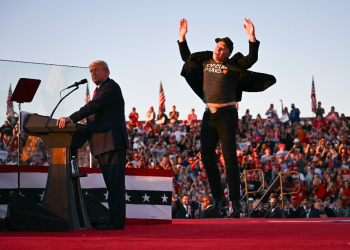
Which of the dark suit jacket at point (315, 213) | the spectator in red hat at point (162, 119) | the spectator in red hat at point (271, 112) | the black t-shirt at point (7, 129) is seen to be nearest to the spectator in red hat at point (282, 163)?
the dark suit jacket at point (315, 213)

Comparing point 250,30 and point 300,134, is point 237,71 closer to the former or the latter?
point 250,30

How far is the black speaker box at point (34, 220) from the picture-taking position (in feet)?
17.4

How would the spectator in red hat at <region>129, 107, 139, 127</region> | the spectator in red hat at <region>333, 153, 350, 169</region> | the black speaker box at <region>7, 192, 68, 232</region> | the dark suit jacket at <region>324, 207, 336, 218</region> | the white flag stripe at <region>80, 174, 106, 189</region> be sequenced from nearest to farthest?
the black speaker box at <region>7, 192, 68, 232</region> → the white flag stripe at <region>80, 174, 106, 189</region> → the dark suit jacket at <region>324, 207, 336, 218</region> → the spectator in red hat at <region>333, 153, 350, 169</region> → the spectator in red hat at <region>129, 107, 139, 127</region>

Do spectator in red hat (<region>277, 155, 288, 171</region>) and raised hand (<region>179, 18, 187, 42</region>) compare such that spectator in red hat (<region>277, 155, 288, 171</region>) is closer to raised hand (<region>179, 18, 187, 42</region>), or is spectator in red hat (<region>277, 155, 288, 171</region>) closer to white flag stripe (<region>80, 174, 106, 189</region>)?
white flag stripe (<region>80, 174, 106, 189</region>)

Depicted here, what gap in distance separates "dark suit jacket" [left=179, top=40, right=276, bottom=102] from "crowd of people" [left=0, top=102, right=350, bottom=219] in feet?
9.09

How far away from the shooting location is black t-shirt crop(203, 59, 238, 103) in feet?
18.1

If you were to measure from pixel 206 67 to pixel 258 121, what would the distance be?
1572cm

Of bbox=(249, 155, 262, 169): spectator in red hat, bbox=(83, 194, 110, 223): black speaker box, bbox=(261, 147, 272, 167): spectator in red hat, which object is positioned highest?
bbox=(261, 147, 272, 167): spectator in red hat

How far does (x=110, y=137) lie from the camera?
5.57 metres

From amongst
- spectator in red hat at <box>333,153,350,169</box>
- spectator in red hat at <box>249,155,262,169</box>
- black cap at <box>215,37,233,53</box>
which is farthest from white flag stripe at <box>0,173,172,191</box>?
spectator in red hat at <box>333,153,350,169</box>

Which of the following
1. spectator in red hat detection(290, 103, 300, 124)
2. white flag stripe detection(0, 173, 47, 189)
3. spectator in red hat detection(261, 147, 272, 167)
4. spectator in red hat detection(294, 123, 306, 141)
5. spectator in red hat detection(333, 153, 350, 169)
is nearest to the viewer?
white flag stripe detection(0, 173, 47, 189)

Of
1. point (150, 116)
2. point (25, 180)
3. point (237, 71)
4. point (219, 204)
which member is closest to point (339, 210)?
point (219, 204)

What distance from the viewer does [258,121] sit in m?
21.1

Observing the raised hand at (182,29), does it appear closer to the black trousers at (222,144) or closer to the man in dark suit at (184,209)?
the black trousers at (222,144)
